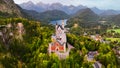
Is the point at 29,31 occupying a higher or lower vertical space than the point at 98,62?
higher

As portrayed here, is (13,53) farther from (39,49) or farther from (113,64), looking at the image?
(113,64)

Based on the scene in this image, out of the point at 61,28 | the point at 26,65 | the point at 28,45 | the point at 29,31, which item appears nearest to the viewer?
the point at 26,65

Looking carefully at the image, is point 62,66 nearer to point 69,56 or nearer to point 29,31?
point 69,56

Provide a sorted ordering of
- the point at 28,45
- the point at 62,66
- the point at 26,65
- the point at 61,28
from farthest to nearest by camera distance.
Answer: the point at 28,45
the point at 61,28
the point at 26,65
the point at 62,66

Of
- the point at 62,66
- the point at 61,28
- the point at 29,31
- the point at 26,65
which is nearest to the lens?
the point at 62,66

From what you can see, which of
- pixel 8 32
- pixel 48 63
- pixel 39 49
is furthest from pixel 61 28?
pixel 8 32

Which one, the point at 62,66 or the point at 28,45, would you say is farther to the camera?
the point at 28,45

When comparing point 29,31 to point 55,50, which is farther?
point 29,31

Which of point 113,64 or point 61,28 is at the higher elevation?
point 61,28

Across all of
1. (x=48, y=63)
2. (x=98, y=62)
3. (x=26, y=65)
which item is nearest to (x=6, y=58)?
(x=26, y=65)
